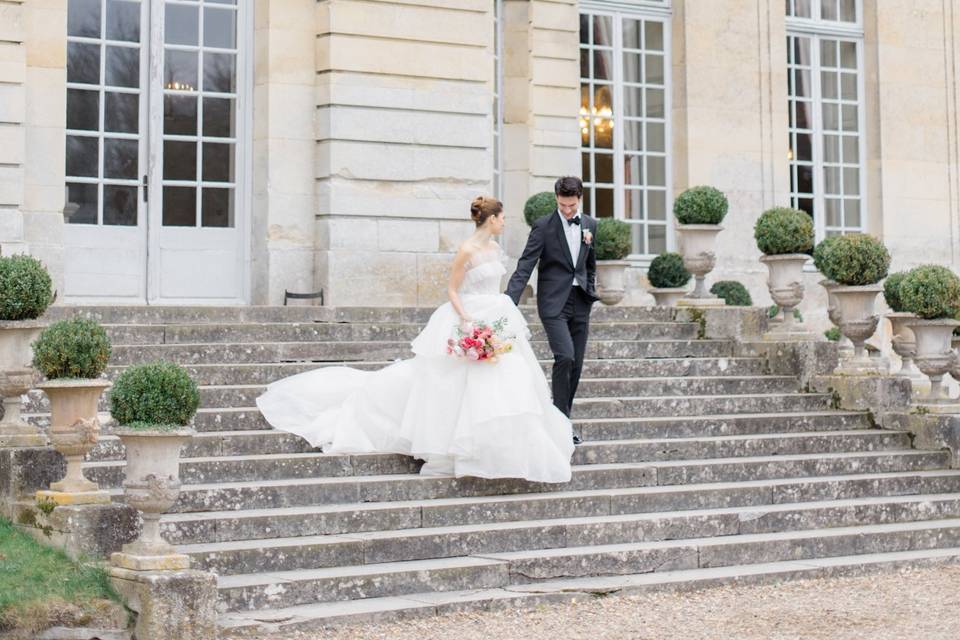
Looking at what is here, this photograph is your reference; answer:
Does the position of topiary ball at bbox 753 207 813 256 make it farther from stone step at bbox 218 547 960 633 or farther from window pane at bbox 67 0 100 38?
window pane at bbox 67 0 100 38

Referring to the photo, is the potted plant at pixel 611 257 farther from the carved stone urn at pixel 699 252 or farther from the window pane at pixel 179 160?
the window pane at pixel 179 160

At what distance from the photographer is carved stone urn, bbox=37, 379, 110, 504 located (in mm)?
7105

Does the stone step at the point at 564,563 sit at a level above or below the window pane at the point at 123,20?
below

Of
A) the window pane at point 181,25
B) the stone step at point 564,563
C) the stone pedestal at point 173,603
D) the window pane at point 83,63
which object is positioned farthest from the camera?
the window pane at point 181,25

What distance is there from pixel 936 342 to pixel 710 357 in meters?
1.66

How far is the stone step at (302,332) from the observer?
9984mm

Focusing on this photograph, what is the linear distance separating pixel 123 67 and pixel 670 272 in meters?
4.95

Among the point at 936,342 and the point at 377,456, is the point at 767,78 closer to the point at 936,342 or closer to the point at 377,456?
the point at 936,342

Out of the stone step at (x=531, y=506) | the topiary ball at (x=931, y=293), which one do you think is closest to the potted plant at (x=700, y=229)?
the topiary ball at (x=931, y=293)

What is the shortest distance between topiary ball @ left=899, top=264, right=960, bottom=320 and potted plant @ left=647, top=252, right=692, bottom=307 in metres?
2.77

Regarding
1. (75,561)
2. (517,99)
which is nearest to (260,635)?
(75,561)

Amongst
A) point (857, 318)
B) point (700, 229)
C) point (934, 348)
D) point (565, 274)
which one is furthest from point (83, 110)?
point (934, 348)

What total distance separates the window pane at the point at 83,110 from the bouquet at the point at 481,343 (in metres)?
5.10

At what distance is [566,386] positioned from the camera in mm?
9281
